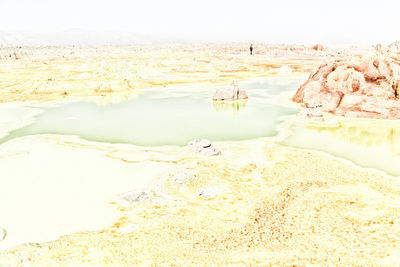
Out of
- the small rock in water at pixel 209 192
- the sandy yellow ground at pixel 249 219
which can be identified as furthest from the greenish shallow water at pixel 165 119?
the small rock in water at pixel 209 192

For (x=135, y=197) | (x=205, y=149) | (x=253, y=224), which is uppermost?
(x=205, y=149)

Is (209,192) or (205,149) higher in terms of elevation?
(205,149)

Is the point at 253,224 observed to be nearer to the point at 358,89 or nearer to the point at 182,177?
the point at 182,177

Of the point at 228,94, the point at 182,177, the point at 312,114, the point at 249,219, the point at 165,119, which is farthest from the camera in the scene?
the point at 228,94

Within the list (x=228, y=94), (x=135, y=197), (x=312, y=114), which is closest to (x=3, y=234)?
(x=135, y=197)

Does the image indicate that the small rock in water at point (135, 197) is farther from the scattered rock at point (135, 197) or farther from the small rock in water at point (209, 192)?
the small rock in water at point (209, 192)

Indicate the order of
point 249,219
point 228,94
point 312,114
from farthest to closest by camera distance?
point 228,94
point 312,114
point 249,219

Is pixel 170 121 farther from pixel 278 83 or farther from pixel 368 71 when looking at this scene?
pixel 278 83
